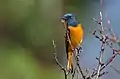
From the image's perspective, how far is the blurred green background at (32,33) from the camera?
2.99 m

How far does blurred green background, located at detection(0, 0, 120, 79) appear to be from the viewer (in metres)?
2.99

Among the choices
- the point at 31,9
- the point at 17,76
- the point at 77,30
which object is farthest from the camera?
the point at 31,9

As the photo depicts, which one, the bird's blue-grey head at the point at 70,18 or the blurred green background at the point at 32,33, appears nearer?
the bird's blue-grey head at the point at 70,18

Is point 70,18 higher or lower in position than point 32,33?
higher

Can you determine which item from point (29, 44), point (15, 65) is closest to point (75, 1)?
point (29, 44)

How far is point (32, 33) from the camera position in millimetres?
3281

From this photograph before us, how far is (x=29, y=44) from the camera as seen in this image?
3330 millimetres

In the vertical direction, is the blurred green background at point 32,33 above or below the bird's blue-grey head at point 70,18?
below

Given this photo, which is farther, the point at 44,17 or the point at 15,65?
the point at 44,17

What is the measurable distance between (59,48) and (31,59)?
34cm

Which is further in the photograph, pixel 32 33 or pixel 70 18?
pixel 32 33

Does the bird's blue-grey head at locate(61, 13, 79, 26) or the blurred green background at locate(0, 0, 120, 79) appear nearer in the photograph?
the bird's blue-grey head at locate(61, 13, 79, 26)

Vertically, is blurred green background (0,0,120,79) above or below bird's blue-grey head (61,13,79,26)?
below

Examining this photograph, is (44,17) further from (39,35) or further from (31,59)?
(31,59)
